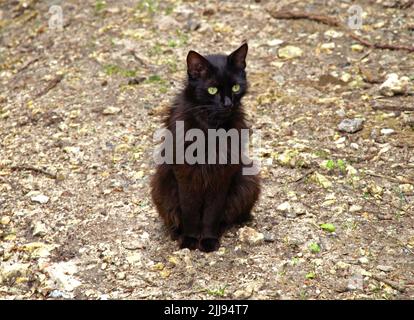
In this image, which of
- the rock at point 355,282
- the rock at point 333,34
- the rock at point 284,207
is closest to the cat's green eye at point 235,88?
the rock at point 284,207

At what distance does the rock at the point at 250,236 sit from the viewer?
4.59 metres

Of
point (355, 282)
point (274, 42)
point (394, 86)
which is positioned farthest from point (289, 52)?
point (355, 282)

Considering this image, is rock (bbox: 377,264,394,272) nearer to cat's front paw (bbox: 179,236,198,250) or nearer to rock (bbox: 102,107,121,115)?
cat's front paw (bbox: 179,236,198,250)

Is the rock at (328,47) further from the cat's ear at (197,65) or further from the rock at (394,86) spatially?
the cat's ear at (197,65)

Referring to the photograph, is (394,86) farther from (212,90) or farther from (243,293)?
(243,293)

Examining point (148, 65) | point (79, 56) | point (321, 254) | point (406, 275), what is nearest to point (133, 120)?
point (148, 65)

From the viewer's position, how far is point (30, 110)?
22.0 ft

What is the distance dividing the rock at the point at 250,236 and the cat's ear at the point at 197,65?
127 centimetres

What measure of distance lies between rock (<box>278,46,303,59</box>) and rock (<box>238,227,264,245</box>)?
307cm

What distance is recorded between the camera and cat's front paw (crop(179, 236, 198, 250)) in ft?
15.1

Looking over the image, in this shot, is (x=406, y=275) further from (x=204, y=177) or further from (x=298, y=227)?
(x=204, y=177)

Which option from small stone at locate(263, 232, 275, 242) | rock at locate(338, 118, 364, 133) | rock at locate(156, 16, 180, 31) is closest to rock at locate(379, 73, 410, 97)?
rock at locate(338, 118, 364, 133)

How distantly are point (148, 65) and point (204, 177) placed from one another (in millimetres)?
3172
